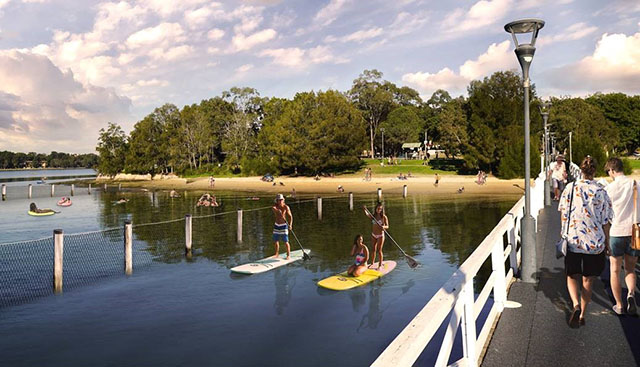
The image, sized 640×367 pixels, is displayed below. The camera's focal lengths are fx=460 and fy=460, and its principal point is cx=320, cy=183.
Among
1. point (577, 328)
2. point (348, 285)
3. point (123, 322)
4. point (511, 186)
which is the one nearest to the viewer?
point (577, 328)

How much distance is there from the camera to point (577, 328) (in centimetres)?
600

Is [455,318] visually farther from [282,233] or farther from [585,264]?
[282,233]

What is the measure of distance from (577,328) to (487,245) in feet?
5.03

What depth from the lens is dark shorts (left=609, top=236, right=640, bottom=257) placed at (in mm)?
6766

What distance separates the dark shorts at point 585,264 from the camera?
20.0ft

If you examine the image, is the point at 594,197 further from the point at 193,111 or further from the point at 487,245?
the point at 193,111

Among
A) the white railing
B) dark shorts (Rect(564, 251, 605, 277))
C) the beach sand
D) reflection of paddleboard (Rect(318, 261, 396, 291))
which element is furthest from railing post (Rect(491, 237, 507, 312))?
the beach sand

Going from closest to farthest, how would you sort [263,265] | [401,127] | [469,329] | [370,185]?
1. [469,329]
2. [263,265]
3. [370,185]
4. [401,127]

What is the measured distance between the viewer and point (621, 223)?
6.77 meters

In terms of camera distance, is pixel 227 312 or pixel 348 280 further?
pixel 348 280

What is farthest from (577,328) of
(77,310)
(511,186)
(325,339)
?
(511,186)

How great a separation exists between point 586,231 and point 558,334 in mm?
1407

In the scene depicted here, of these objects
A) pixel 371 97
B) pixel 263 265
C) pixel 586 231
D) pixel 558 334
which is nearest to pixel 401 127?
pixel 371 97

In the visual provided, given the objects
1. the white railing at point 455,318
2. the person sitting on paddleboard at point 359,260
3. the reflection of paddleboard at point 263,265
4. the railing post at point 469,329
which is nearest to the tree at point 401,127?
the reflection of paddleboard at point 263,265
